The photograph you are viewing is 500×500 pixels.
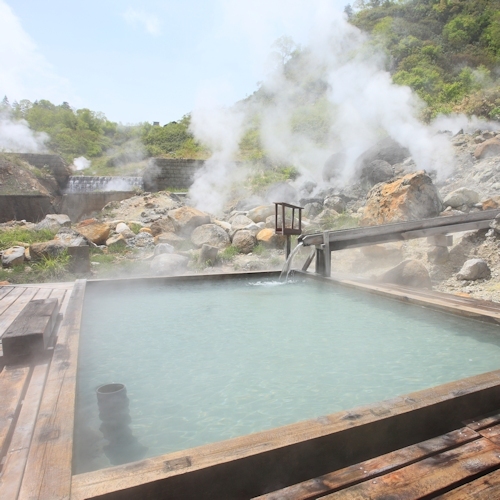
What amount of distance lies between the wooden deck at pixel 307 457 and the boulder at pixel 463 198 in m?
6.87

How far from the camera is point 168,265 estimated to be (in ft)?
22.3

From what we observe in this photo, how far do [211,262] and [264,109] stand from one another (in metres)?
23.8

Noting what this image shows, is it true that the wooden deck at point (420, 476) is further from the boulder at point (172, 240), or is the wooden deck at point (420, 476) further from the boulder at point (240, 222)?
the boulder at point (240, 222)

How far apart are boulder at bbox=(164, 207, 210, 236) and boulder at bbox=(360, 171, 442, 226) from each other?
3755 millimetres

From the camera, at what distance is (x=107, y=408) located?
6.07 ft

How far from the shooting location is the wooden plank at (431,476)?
115 cm

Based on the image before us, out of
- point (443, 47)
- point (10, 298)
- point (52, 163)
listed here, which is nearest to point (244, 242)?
point (10, 298)

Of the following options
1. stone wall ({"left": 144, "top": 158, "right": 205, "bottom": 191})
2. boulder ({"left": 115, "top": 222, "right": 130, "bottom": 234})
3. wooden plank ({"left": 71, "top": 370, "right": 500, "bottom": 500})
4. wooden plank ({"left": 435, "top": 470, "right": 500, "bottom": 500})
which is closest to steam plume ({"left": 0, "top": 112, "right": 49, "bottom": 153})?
stone wall ({"left": 144, "top": 158, "right": 205, "bottom": 191})

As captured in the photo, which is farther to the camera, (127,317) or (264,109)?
(264,109)

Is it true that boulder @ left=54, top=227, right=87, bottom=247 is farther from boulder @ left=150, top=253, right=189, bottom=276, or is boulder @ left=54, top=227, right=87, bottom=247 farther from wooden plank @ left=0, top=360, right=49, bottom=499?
wooden plank @ left=0, top=360, right=49, bottom=499

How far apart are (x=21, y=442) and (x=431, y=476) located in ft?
A: 4.23

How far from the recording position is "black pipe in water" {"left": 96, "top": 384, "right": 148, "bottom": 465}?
1.81 meters

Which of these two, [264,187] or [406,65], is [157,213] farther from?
[406,65]

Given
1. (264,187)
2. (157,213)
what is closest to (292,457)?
(157,213)
